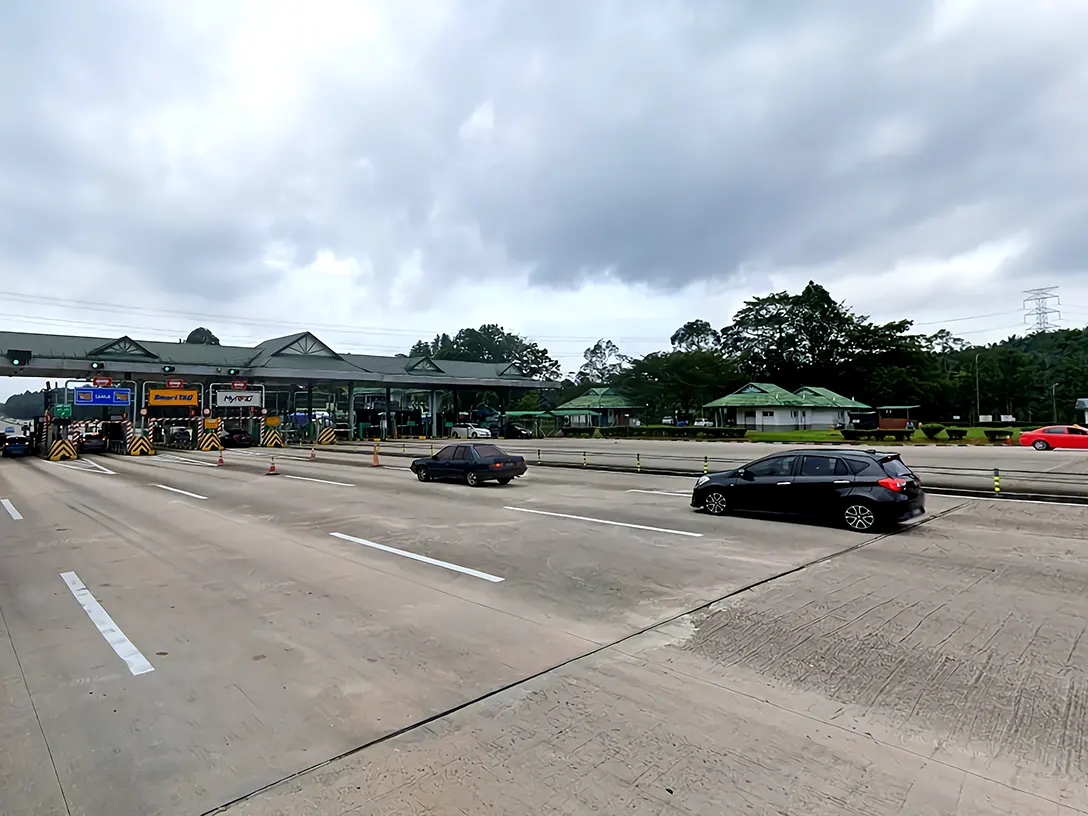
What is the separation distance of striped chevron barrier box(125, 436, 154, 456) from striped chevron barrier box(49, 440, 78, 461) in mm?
3025

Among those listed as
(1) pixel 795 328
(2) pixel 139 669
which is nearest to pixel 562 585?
(2) pixel 139 669

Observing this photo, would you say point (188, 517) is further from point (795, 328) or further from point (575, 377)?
point (575, 377)

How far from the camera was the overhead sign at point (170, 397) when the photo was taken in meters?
43.3

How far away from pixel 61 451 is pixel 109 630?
133 feet

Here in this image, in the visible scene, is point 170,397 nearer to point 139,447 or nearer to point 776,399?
point 139,447

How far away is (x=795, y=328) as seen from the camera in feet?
276

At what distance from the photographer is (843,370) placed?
8275cm

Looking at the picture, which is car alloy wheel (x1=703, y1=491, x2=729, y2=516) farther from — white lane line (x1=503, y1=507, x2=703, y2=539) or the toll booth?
the toll booth

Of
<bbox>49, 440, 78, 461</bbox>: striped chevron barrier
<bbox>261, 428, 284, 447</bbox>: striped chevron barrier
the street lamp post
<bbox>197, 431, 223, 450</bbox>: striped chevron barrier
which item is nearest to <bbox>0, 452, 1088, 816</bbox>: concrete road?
<bbox>49, 440, 78, 461</bbox>: striped chevron barrier

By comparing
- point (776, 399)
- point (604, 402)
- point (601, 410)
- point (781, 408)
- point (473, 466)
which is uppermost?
point (604, 402)

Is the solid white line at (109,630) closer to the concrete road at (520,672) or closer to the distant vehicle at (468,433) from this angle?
the concrete road at (520,672)

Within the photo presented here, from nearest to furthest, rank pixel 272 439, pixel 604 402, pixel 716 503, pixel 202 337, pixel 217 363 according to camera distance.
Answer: pixel 716 503 → pixel 272 439 → pixel 217 363 → pixel 604 402 → pixel 202 337

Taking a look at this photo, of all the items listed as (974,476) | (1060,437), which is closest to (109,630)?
(974,476)

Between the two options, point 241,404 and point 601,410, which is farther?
point 601,410
